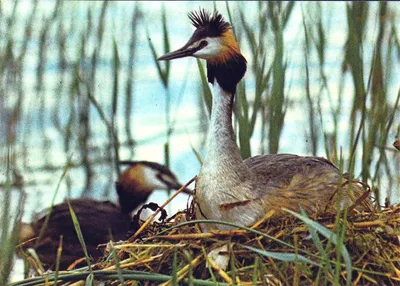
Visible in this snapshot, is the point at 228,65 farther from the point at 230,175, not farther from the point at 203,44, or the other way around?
the point at 230,175

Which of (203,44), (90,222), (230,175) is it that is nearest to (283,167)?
(230,175)

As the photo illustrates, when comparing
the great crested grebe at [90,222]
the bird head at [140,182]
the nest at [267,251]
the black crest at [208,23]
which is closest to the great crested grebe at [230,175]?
the black crest at [208,23]

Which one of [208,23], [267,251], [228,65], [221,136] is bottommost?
[267,251]

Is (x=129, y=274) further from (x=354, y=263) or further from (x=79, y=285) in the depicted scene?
(x=354, y=263)

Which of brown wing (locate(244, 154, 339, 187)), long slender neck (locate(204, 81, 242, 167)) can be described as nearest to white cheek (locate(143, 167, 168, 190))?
brown wing (locate(244, 154, 339, 187))

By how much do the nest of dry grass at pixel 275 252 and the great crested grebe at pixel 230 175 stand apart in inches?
5.3

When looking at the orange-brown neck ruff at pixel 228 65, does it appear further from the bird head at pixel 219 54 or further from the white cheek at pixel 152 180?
the white cheek at pixel 152 180

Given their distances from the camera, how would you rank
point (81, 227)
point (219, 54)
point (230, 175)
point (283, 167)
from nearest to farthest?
1. point (230, 175)
2. point (219, 54)
3. point (283, 167)
4. point (81, 227)

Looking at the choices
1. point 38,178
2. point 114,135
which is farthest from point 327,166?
point 38,178

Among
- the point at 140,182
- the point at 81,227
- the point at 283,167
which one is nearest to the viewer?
the point at 283,167

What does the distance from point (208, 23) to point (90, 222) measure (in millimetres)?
2607

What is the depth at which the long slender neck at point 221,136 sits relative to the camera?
4.06 meters

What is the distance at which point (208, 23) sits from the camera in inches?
167

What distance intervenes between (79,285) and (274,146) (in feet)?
5.85
